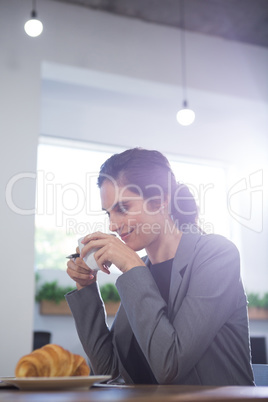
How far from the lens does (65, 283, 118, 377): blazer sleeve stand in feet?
4.47

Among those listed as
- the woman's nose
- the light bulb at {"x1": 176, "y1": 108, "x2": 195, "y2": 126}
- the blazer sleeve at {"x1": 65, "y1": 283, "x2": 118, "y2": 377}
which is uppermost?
the light bulb at {"x1": 176, "y1": 108, "x2": 195, "y2": 126}

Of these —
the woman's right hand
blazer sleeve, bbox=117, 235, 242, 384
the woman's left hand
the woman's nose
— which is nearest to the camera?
blazer sleeve, bbox=117, 235, 242, 384

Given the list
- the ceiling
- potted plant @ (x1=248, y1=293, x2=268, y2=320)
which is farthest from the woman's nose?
potted plant @ (x1=248, y1=293, x2=268, y2=320)

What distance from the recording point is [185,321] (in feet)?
3.39

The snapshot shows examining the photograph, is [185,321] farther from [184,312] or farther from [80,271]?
[80,271]

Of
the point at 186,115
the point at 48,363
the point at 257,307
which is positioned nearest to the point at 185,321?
the point at 48,363

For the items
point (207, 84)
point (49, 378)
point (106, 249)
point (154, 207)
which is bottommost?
Answer: point (49, 378)

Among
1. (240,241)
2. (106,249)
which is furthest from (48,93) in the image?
(106,249)

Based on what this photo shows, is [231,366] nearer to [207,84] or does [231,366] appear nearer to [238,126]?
[207,84]

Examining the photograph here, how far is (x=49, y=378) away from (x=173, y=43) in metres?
3.63

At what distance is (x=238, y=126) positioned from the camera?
15.5 feet

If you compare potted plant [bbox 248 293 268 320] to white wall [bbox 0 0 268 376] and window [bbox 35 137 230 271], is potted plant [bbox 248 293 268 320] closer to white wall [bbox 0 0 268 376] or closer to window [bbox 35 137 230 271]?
white wall [bbox 0 0 268 376]

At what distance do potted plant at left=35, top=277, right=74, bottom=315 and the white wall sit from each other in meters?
0.66

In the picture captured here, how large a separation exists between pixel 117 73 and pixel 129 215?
8.26 ft
